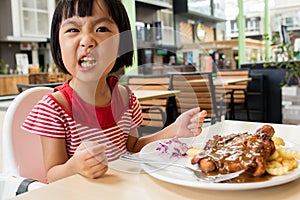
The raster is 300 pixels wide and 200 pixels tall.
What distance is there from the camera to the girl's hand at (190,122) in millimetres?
659

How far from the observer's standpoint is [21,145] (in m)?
0.80

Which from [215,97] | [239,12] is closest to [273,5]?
[239,12]

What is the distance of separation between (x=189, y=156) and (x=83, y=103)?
0.27 metres

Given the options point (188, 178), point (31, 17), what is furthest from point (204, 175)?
point (31, 17)

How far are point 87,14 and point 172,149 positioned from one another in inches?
13.9

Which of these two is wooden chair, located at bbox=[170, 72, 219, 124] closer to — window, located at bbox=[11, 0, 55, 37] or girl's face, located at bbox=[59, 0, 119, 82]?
girl's face, located at bbox=[59, 0, 119, 82]

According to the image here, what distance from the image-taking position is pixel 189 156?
2.03 feet

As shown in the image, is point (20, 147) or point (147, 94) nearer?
point (20, 147)

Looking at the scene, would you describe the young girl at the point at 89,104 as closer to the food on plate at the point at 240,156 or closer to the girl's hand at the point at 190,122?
the girl's hand at the point at 190,122

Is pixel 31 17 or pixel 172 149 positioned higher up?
pixel 31 17

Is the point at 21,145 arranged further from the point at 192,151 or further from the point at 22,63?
the point at 22,63

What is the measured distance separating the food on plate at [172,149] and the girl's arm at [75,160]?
0.12 meters

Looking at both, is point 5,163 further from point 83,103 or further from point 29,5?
point 29,5

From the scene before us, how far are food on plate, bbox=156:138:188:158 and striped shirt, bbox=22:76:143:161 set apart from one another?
0.30 ft
